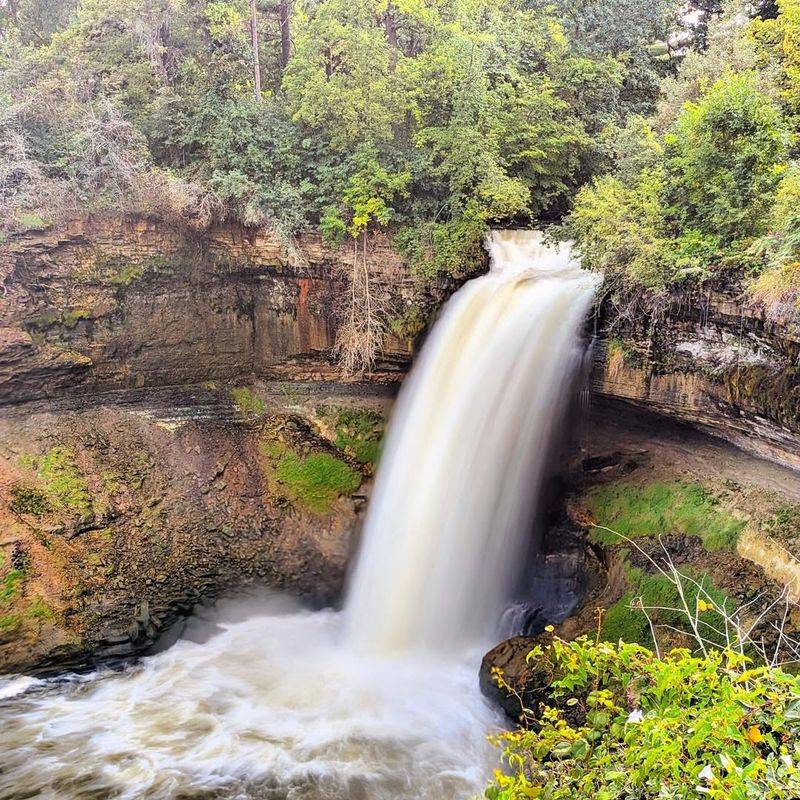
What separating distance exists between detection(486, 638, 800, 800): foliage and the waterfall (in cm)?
703

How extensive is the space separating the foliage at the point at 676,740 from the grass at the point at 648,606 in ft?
17.6

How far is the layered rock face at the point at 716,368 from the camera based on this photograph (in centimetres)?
775

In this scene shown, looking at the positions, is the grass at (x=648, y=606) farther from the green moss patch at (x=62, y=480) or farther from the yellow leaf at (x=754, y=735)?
the green moss patch at (x=62, y=480)

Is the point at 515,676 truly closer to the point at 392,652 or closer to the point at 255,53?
the point at 392,652

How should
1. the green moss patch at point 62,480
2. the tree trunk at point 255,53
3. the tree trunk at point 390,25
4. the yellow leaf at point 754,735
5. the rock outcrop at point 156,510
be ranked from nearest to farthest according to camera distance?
the yellow leaf at point 754,735, the rock outcrop at point 156,510, the green moss patch at point 62,480, the tree trunk at point 255,53, the tree trunk at point 390,25

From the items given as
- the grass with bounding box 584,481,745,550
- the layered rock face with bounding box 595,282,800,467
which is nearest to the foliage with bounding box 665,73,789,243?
the layered rock face with bounding box 595,282,800,467

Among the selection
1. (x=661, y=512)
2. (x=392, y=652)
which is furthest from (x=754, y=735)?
(x=392, y=652)

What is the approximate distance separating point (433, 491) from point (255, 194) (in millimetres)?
7199

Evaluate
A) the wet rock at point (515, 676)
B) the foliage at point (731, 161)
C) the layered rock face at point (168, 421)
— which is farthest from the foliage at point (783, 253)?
the layered rock face at point (168, 421)

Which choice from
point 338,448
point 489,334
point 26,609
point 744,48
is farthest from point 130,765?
point 744,48

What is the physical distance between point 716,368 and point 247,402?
9.52 meters

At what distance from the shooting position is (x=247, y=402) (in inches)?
543

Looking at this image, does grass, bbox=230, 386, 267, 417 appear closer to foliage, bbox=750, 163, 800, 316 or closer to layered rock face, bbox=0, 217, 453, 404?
layered rock face, bbox=0, 217, 453, 404

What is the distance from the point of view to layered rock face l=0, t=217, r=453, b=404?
12.0 m
